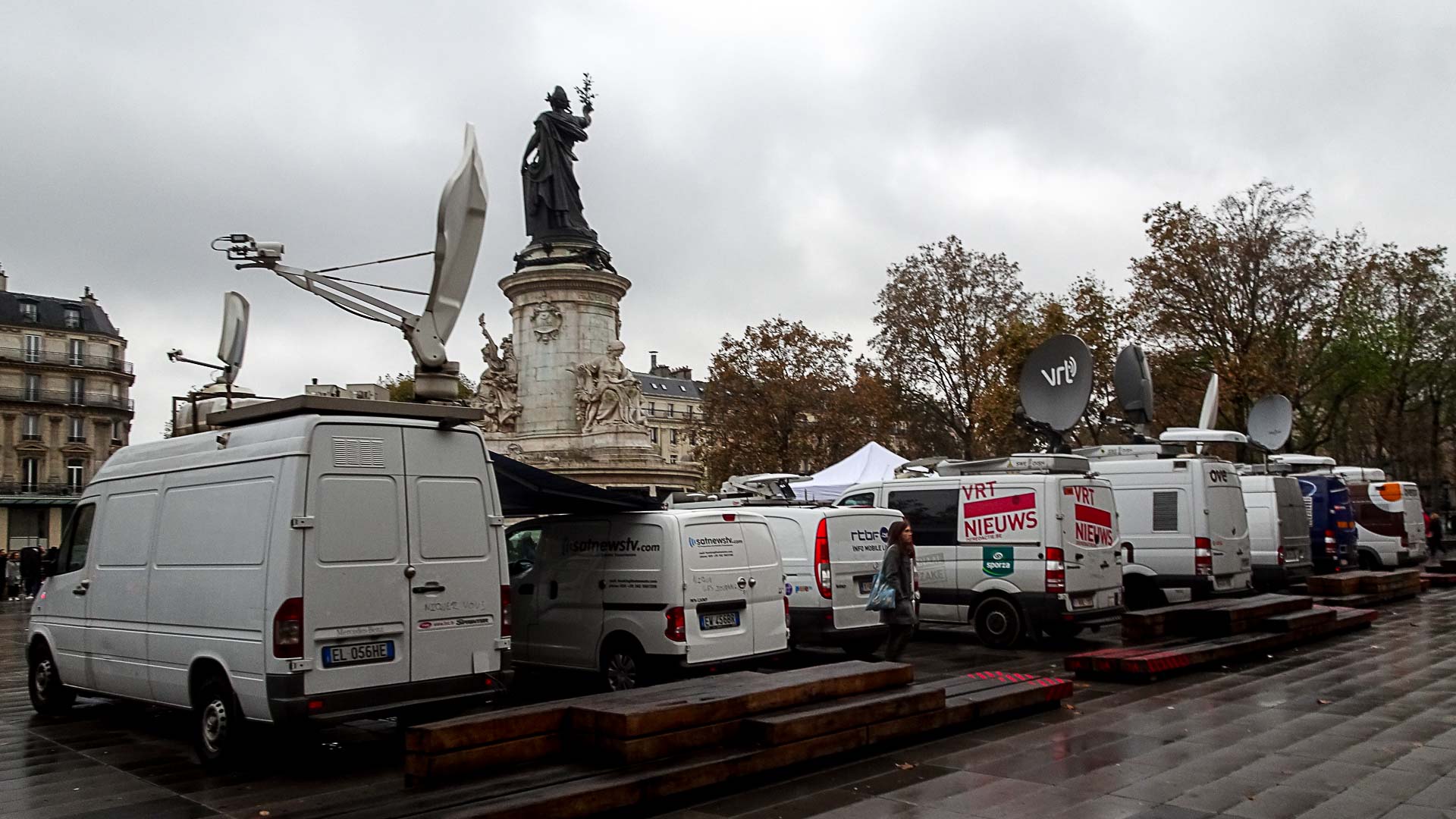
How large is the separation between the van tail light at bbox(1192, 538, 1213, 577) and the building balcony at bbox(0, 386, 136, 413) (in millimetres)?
63440

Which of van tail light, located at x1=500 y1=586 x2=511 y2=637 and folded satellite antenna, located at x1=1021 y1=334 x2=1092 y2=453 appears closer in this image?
van tail light, located at x1=500 y1=586 x2=511 y2=637

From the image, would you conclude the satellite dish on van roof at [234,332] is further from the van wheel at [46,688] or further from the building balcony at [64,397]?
the building balcony at [64,397]

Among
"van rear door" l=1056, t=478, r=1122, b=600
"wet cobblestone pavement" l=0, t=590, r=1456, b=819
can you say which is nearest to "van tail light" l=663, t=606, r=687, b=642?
"wet cobblestone pavement" l=0, t=590, r=1456, b=819

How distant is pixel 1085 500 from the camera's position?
13.6 meters

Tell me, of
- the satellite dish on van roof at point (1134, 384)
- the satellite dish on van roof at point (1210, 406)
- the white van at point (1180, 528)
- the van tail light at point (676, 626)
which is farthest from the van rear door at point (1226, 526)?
the satellite dish on van roof at point (1210, 406)

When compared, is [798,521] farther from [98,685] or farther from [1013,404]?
[1013,404]

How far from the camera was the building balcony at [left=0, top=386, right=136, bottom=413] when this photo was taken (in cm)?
5988

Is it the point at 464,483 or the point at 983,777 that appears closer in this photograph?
the point at 983,777

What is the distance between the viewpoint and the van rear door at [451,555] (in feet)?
25.7

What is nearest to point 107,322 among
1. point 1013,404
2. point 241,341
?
point 1013,404

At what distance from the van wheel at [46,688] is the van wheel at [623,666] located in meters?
4.98

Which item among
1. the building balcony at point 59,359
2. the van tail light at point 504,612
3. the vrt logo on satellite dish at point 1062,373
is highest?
the building balcony at point 59,359

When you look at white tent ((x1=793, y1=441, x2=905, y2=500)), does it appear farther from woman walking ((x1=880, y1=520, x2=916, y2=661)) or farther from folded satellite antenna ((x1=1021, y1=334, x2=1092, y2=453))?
woman walking ((x1=880, y1=520, x2=916, y2=661))

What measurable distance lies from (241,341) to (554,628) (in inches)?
194
